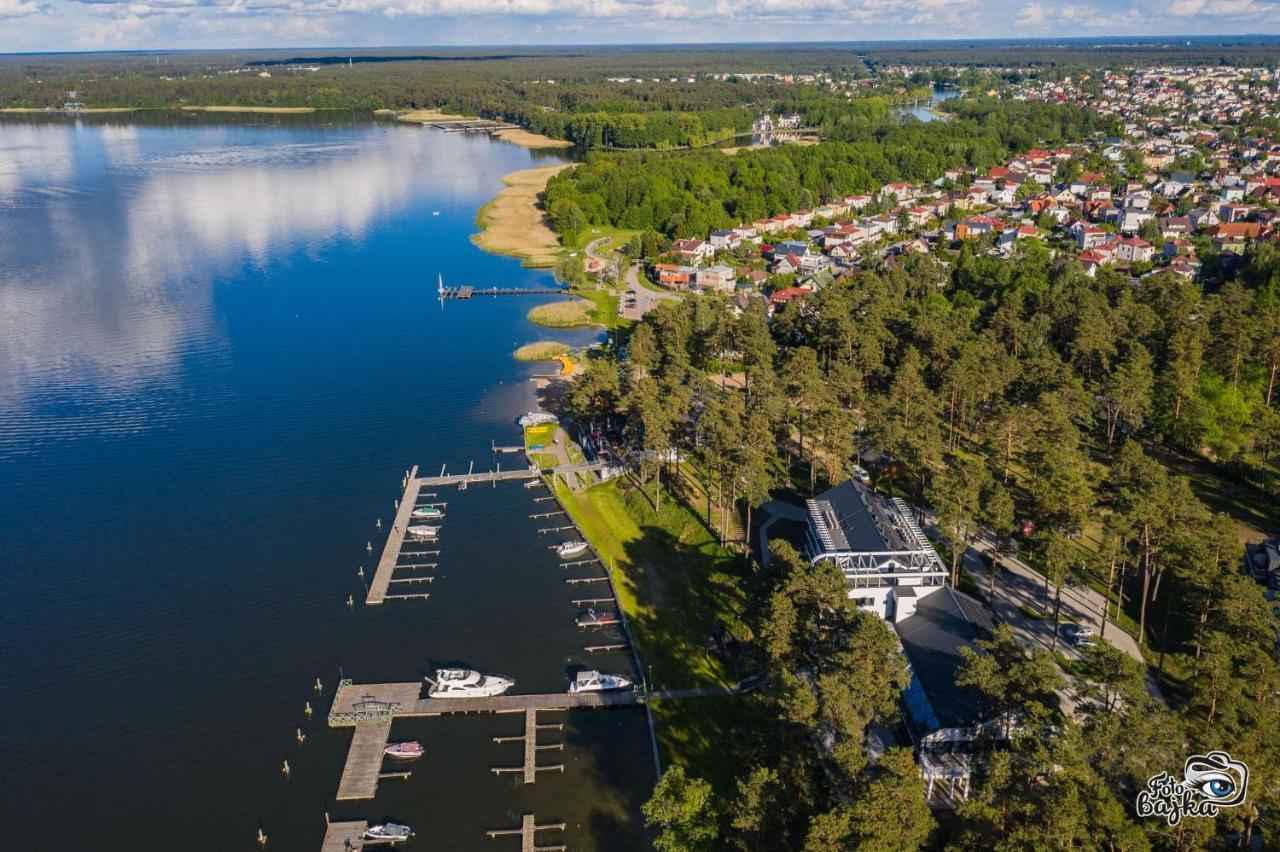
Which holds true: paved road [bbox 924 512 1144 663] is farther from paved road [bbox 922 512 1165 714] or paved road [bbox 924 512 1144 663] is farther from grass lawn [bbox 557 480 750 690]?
grass lawn [bbox 557 480 750 690]

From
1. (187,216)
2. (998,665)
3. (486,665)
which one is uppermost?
(187,216)

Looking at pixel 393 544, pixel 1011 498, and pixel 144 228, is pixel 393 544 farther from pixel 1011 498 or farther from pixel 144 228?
pixel 144 228

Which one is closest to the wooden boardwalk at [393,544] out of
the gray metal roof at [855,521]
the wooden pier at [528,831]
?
the wooden pier at [528,831]

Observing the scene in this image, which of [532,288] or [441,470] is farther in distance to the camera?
[532,288]

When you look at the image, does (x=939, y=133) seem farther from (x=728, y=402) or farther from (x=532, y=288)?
(x=728, y=402)

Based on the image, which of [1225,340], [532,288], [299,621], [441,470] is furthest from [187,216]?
[1225,340]

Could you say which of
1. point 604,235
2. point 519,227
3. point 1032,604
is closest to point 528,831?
point 1032,604

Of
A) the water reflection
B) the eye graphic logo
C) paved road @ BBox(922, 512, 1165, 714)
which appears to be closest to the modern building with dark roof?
paved road @ BBox(922, 512, 1165, 714)
